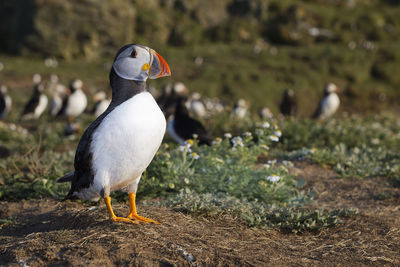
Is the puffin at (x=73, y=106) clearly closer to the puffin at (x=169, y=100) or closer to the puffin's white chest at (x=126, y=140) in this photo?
the puffin at (x=169, y=100)

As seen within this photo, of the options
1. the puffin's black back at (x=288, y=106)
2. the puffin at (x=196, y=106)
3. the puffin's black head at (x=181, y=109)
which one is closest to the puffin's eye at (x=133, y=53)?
the puffin's black head at (x=181, y=109)

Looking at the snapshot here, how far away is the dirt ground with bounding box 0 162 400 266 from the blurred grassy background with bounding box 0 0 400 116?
530 inches

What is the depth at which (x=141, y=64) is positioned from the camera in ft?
13.7

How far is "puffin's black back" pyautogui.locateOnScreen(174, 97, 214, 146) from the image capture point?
26.0ft

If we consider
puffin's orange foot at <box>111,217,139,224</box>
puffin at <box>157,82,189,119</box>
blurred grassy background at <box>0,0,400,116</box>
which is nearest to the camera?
puffin's orange foot at <box>111,217,139,224</box>

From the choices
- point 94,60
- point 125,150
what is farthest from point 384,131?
point 94,60

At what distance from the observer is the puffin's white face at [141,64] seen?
4.15m

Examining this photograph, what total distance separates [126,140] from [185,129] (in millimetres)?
4467

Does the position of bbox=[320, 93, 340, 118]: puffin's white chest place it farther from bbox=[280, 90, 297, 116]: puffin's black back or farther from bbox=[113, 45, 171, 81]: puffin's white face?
bbox=[113, 45, 171, 81]: puffin's white face

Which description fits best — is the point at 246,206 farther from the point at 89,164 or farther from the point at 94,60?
the point at 94,60

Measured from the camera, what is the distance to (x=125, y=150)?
4.04m

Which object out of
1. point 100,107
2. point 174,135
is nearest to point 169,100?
point 100,107

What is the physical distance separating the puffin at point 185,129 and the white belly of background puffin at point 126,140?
3674 mm

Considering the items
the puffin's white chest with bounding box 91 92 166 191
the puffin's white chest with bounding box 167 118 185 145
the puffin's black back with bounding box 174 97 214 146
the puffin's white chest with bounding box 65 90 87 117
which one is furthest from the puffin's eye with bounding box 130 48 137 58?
the puffin's white chest with bounding box 65 90 87 117
